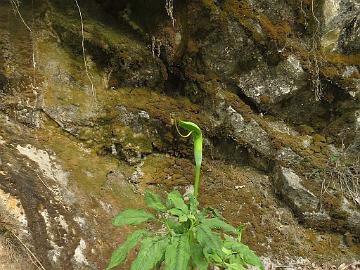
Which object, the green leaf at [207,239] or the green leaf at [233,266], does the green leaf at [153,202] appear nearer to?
the green leaf at [207,239]

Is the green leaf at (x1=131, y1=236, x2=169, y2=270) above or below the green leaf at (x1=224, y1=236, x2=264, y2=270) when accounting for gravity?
above

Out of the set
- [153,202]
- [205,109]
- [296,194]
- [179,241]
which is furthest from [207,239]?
[205,109]

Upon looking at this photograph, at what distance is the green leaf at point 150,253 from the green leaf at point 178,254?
1.6 inches

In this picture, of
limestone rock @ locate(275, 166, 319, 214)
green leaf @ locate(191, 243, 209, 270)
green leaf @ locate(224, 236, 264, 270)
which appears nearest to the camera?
green leaf @ locate(191, 243, 209, 270)

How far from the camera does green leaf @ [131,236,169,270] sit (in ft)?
5.46

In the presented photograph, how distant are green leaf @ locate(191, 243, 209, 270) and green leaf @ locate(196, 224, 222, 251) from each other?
0.07 m

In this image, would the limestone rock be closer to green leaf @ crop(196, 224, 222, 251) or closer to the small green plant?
the small green plant

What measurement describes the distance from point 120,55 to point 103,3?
73 cm

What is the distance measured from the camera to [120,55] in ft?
12.4

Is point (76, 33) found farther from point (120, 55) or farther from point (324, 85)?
point (324, 85)

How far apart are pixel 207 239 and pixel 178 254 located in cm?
14

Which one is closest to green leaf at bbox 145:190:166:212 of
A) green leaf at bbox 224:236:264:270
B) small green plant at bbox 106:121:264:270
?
small green plant at bbox 106:121:264:270

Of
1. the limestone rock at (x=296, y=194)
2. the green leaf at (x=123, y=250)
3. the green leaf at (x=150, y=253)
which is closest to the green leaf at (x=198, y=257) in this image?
the green leaf at (x=150, y=253)

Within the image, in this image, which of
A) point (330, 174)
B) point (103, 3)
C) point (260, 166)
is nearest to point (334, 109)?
point (330, 174)
